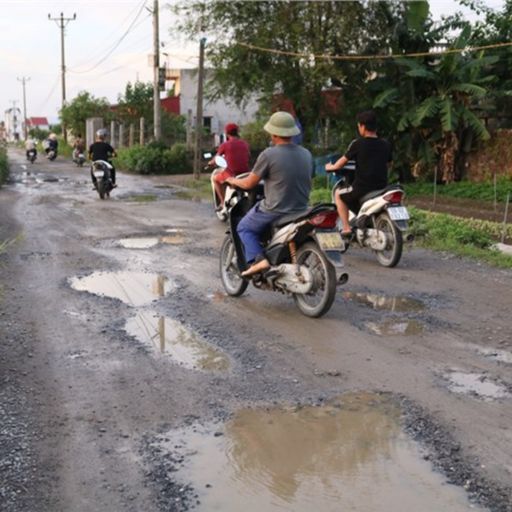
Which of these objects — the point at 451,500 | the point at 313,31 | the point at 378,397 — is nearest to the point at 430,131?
the point at 313,31

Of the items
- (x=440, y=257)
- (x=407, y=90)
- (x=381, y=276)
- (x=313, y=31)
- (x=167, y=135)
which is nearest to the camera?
(x=381, y=276)

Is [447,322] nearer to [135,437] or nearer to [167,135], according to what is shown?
[135,437]

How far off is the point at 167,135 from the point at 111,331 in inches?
1219

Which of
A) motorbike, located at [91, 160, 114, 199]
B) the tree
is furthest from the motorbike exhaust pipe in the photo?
the tree

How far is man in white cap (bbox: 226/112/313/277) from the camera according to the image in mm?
6730

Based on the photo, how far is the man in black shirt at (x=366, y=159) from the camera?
879cm

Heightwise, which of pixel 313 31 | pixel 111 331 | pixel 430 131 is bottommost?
pixel 111 331

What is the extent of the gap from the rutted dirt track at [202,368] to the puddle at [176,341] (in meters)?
0.02

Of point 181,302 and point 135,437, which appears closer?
point 135,437

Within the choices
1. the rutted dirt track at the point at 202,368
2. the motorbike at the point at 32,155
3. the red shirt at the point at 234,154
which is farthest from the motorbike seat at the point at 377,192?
the motorbike at the point at 32,155

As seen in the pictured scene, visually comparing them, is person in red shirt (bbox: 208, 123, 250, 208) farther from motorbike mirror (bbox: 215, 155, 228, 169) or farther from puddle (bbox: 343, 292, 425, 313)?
puddle (bbox: 343, 292, 425, 313)

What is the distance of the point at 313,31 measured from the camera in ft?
69.5

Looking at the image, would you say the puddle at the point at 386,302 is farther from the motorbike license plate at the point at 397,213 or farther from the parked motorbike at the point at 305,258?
the motorbike license plate at the point at 397,213

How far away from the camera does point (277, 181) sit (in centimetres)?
674
